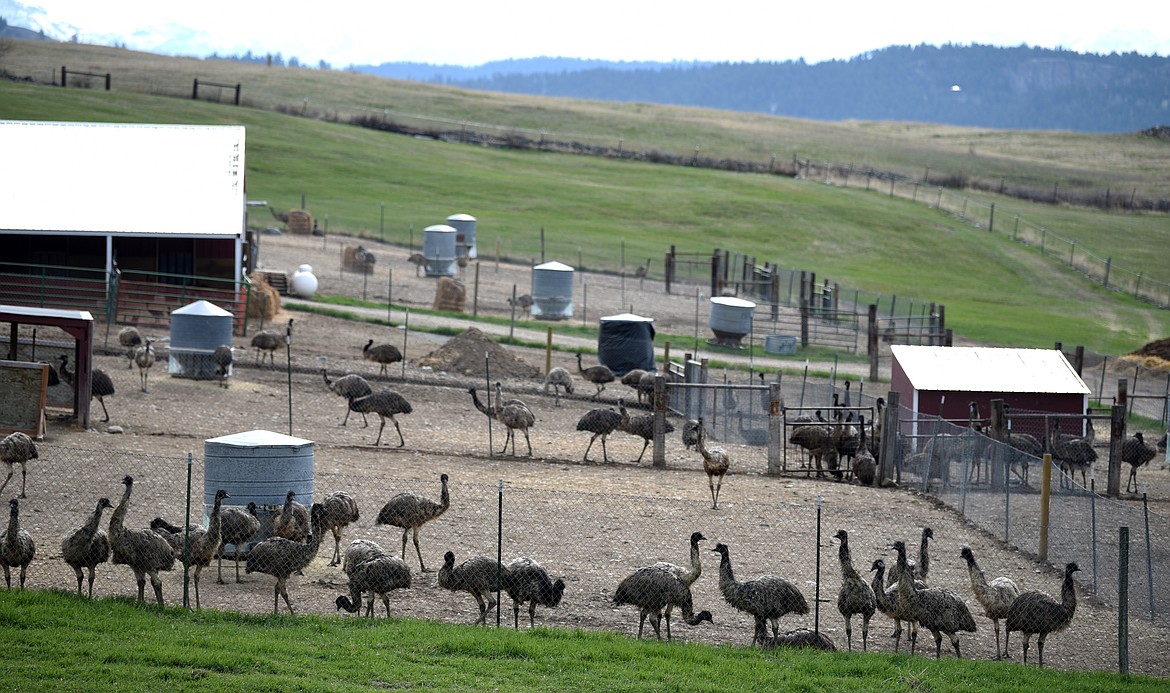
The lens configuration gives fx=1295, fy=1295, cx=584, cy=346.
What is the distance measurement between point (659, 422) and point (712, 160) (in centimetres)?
8008

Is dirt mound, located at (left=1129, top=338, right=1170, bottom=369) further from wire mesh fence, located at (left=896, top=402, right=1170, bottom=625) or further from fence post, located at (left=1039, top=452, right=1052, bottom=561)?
fence post, located at (left=1039, top=452, right=1052, bottom=561)

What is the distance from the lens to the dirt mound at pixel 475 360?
1302 inches

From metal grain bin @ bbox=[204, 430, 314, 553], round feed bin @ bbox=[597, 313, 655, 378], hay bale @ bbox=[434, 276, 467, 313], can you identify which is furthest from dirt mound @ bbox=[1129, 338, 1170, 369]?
metal grain bin @ bbox=[204, 430, 314, 553]

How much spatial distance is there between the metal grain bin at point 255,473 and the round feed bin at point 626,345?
65.9 ft

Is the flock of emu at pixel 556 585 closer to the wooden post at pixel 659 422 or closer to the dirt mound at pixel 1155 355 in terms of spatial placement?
the wooden post at pixel 659 422

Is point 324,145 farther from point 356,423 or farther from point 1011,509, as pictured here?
point 1011,509

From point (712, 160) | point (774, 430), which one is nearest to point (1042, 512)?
point (774, 430)

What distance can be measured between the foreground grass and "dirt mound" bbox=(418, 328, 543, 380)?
19746mm

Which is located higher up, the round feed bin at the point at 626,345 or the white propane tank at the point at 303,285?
the white propane tank at the point at 303,285

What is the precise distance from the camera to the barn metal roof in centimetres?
2775

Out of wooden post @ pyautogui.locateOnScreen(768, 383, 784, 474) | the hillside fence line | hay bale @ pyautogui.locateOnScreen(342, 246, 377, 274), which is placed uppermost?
the hillside fence line

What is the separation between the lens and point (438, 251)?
5450 centimetres

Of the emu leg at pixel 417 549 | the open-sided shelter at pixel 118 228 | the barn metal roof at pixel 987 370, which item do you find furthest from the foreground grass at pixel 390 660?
the open-sided shelter at pixel 118 228

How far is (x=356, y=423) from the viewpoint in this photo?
86.7 ft
